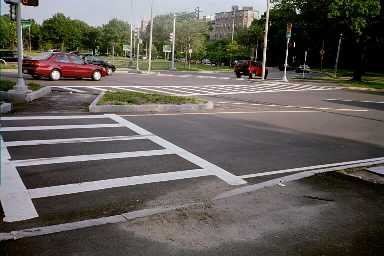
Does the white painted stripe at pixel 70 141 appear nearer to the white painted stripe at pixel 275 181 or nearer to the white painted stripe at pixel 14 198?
the white painted stripe at pixel 14 198

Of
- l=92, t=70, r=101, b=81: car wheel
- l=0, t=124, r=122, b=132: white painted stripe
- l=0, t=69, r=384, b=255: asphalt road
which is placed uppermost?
l=92, t=70, r=101, b=81: car wheel

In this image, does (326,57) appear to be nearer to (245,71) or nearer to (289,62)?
(289,62)

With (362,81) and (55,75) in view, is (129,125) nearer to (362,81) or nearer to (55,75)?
(55,75)

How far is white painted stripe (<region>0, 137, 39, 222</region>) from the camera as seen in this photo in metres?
4.94

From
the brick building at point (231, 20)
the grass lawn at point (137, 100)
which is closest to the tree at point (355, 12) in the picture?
the grass lawn at point (137, 100)

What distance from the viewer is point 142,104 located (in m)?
14.2

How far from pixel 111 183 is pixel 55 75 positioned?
1933 centimetres

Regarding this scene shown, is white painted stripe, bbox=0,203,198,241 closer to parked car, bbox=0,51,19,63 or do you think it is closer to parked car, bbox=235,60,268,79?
parked car, bbox=235,60,268,79

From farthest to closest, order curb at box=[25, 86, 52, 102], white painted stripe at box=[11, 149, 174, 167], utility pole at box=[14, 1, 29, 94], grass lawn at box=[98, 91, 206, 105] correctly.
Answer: curb at box=[25, 86, 52, 102]
grass lawn at box=[98, 91, 206, 105]
utility pole at box=[14, 1, 29, 94]
white painted stripe at box=[11, 149, 174, 167]

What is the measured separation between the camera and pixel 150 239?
4426mm

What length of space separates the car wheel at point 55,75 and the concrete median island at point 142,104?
370 inches

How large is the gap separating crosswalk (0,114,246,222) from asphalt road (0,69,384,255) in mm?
20

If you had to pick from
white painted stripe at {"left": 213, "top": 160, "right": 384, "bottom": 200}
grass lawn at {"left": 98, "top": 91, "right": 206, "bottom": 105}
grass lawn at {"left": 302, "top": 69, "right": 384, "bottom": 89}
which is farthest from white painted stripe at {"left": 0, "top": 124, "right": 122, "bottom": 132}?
grass lawn at {"left": 302, "top": 69, "right": 384, "bottom": 89}

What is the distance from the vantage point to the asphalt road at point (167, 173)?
449cm
